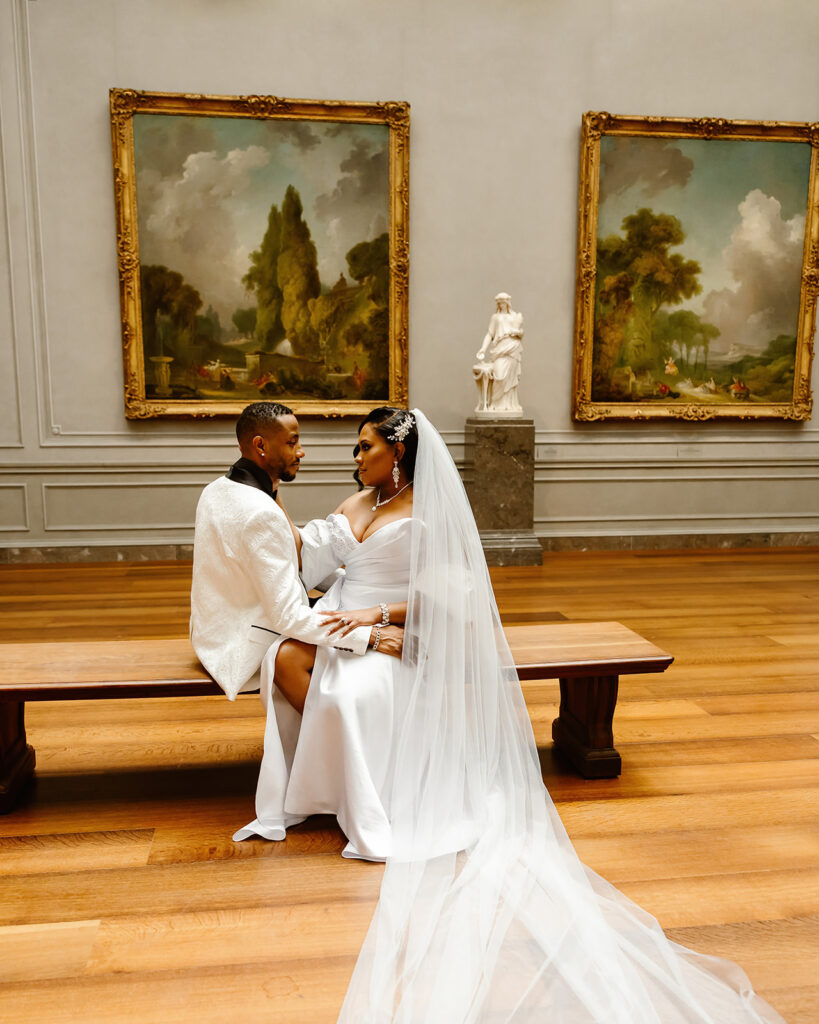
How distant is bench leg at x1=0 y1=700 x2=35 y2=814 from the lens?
129 inches

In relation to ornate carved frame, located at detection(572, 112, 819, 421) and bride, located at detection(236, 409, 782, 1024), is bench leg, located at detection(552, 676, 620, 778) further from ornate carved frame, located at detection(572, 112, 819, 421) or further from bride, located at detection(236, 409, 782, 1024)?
ornate carved frame, located at detection(572, 112, 819, 421)

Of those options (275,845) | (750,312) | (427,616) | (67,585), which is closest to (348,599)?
(427,616)

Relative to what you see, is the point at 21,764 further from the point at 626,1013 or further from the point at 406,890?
the point at 626,1013

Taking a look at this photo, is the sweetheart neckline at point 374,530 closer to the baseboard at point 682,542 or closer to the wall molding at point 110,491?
the wall molding at point 110,491

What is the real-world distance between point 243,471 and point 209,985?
172cm

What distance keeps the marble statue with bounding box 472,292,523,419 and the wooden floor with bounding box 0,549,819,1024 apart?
352 cm

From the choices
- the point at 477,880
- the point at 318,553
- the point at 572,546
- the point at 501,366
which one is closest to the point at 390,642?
the point at 318,553

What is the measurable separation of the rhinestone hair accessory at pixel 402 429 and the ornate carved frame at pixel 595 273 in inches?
229

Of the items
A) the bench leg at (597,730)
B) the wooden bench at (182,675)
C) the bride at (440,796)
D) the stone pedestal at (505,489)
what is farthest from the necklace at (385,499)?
the stone pedestal at (505,489)

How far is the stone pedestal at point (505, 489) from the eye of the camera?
8180mm

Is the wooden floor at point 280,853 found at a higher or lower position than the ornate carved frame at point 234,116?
lower

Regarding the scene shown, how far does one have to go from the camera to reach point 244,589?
3182 mm

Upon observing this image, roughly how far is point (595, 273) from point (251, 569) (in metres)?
6.66

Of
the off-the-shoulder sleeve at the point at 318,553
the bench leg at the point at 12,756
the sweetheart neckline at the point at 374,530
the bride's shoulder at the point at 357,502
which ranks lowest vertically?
the bench leg at the point at 12,756
